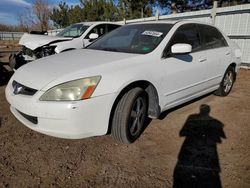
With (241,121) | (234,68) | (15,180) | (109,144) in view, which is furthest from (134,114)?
(234,68)

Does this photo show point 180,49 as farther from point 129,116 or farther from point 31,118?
point 31,118

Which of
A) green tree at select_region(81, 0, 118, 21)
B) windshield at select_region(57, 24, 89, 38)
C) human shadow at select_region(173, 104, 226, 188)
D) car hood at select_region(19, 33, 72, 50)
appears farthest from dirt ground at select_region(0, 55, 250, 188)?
green tree at select_region(81, 0, 118, 21)

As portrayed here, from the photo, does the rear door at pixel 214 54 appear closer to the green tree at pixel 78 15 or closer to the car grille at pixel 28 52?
the car grille at pixel 28 52

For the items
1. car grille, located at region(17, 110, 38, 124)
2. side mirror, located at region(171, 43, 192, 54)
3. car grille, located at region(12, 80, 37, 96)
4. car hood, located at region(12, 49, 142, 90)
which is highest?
side mirror, located at region(171, 43, 192, 54)

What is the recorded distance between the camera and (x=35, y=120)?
252 cm

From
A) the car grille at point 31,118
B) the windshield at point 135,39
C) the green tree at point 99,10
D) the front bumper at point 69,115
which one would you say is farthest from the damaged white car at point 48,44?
the green tree at point 99,10

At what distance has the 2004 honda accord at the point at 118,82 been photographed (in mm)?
2336

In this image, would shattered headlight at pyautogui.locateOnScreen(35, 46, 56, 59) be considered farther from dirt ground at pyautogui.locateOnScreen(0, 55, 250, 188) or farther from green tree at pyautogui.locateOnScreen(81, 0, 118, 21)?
green tree at pyautogui.locateOnScreen(81, 0, 118, 21)

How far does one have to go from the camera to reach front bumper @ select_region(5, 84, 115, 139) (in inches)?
89.7

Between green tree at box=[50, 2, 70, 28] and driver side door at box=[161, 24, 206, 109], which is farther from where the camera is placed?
green tree at box=[50, 2, 70, 28]

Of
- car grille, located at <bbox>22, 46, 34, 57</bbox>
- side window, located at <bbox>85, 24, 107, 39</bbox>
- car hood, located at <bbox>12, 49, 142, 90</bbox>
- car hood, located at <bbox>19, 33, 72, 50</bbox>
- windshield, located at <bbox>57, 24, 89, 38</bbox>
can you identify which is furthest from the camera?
side window, located at <bbox>85, 24, 107, 39</bbox>

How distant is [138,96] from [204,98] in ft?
8.14

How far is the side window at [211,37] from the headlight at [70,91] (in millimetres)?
2470

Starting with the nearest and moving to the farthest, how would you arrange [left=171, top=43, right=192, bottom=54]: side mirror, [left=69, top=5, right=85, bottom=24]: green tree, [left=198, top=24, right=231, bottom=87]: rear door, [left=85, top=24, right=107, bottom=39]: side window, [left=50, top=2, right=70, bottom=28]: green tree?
1. [left=171, top=43, right=192, bottom=54]: side mirror
2. [left=198, top=24, right=231, bottom=87]: rear door
3. [left=85, top=24, right=107, bottom=39]: side window
4. [left=69, top=5, right=85, bottom=24]: green tree
5. [left=50, top=2, right=70, bottom=28]: green tree
